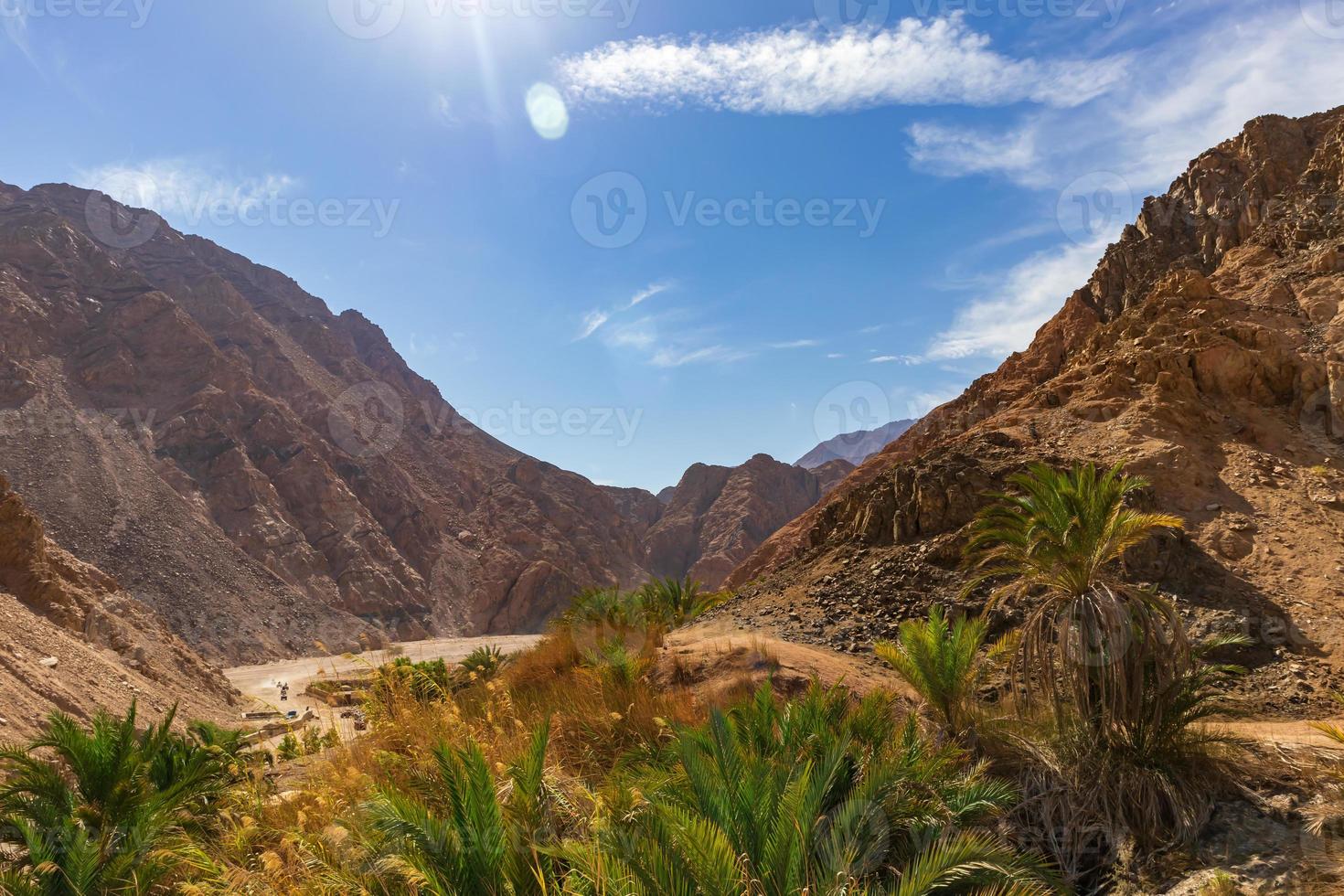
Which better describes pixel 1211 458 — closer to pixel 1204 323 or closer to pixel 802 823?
pixel 1204 323

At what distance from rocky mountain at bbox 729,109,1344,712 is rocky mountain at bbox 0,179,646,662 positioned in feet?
163

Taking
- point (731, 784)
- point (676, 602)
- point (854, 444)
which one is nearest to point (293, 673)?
point (676, 602)

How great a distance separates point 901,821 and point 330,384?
108573 mm

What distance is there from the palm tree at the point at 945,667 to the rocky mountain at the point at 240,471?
54115 millimetres

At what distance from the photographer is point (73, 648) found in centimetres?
1794

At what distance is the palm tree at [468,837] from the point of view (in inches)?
140

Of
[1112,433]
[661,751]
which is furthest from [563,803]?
[1112,433]

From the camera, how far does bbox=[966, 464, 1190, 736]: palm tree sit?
5.97 metres

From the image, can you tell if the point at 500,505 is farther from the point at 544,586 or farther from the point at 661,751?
the point at 661,751

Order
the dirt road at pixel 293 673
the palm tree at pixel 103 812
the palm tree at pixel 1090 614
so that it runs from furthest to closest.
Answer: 1. the dirt road at pixel 293 673
2. the palm tree at pixel 1090 614
3. the palm tree at pixel 103 812

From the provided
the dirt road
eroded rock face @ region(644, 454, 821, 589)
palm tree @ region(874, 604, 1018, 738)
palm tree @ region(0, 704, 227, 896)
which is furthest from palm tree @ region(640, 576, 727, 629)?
eroded rock face @ region(644, 454, 821, 589)

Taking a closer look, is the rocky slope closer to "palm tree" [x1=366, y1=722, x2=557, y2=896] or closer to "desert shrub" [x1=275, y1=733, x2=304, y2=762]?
"desert shrub" [x1=275, y1=733, x2=304, y2=762]

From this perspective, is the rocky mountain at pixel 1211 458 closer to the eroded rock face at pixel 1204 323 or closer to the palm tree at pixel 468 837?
the eroded rock face at pixel 1204 323

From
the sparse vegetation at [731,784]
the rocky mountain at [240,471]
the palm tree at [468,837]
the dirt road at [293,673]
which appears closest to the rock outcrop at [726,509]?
the rocky mountain at [240,471]
